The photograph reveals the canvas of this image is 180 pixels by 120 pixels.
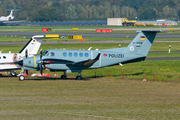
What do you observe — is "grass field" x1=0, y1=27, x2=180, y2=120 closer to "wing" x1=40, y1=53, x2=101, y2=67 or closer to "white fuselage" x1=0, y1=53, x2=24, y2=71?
"white fuselage" x1=0, y1=53, x2=24, y2=71

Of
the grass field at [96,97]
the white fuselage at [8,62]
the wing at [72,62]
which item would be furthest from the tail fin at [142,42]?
the white fuselage at [8,62]

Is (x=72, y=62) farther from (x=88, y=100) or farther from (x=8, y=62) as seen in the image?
(x=88, y=100)

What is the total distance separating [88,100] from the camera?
886 inches

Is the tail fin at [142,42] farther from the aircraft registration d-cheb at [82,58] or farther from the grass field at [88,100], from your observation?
the grass field at [88,100]

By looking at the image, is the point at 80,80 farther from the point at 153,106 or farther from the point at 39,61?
the point at 153,106

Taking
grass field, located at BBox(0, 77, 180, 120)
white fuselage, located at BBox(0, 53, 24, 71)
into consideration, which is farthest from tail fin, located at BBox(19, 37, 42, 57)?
grass field, located at BBox(0, 77, 180, 120)

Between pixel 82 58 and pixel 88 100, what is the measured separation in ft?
34.7

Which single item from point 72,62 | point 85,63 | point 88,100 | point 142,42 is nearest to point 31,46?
point 72,62

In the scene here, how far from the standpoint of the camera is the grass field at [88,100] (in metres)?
18.4

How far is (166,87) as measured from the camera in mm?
28125

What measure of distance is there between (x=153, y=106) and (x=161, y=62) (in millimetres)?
24078

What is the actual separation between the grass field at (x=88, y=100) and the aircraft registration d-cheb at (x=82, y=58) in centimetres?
154

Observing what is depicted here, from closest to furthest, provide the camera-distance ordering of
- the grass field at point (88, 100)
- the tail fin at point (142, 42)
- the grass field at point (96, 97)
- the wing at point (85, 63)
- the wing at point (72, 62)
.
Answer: the grass field at point (88, 100) → the grass field at point (96, 97) → the wing at point (72, 62) → the wing at point (85, 63) → the tail fin at point (142, 42)

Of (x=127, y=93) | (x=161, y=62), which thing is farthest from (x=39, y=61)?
(x=161, y=62)
